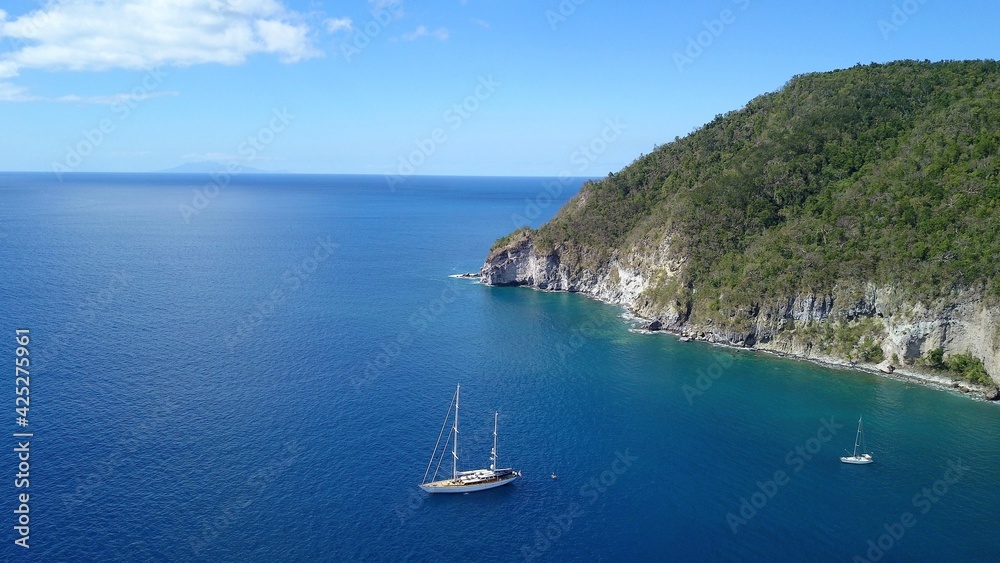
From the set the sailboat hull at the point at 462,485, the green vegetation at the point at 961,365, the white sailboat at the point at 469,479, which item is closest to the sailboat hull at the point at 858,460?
the green vegetation at the point at 961,365

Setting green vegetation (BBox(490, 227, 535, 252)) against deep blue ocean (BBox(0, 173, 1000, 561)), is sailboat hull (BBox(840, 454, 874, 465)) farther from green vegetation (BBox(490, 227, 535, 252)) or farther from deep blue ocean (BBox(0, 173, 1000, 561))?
green vegetation (BBox(490, 227, 535, 252))

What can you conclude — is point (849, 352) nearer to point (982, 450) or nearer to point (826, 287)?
→ point (826, 287)

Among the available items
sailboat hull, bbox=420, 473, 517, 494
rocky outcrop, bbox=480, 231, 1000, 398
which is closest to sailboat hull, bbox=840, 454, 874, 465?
rocky outcrop, bbox=480, 231, 1000, 398

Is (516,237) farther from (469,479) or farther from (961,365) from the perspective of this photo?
(469,479)

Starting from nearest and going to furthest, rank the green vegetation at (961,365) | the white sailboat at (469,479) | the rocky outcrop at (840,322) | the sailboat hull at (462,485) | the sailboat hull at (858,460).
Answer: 1. the sailboat hull at (462,485)
2. the white sailboat at (469,479)
3. the sailboat hull at (858,460)
4. the green vegetation at (961,365)
5. the rocky outcrop at (840,322)

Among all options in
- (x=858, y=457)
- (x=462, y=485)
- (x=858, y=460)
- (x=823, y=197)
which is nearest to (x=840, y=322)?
(x=823, y=197)

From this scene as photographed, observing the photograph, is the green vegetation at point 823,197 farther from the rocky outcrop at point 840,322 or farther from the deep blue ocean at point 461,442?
the deep blue ocean at point 461,442
